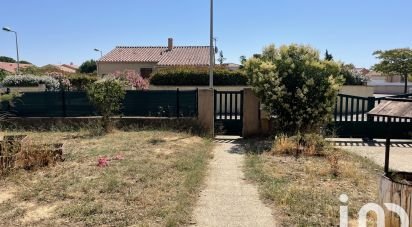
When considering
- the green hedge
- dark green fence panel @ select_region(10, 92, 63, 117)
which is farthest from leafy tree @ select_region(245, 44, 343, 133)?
the green hedge

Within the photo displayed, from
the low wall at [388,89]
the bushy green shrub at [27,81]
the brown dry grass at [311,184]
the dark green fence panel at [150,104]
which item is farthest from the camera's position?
the low wall at [388,89]

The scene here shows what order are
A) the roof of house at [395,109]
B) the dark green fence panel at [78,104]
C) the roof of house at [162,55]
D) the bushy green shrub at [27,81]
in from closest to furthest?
1. the roof of house at [395,109]
2. the dark green fence panel at [78,104]
3. the bushy green shrub at [27,81]
4. the roof of house at [162,55]

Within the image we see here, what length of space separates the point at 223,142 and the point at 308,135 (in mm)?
→ 2664

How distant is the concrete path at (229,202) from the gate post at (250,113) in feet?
12.5

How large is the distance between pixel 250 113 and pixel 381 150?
3.79 meters

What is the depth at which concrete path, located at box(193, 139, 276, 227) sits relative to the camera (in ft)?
15.8

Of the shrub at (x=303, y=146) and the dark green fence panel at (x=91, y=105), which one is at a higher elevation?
the dark green fence panel at (x=91, y=105)

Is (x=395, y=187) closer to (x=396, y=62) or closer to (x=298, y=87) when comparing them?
(x=298, y=87)

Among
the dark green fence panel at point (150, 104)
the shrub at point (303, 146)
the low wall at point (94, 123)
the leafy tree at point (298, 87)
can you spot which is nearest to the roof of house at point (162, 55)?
the dark green fence panel at point (150, 104)

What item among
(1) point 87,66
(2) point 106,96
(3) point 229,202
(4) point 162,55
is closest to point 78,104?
(2) point 106,96

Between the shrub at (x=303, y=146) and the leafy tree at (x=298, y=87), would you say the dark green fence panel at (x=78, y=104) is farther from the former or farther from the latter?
the shrub at (x=303, y=146)

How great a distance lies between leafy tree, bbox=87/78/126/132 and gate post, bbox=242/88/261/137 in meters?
3.89

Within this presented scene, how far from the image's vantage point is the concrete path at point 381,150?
8383mm

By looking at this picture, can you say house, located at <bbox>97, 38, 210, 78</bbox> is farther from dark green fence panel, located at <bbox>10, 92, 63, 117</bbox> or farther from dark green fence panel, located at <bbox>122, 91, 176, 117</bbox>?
dark green fence panel, located at <bbox>122, 91, 176, 117</bbox>
